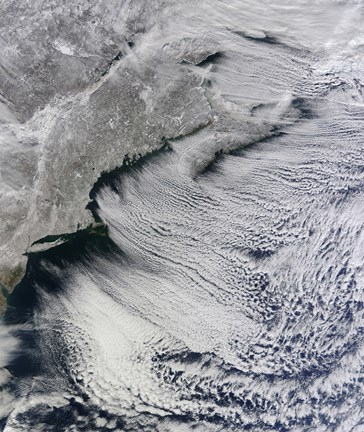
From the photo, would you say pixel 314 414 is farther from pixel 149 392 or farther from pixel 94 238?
pixel 94 238

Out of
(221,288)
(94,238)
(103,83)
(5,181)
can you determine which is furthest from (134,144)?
(221,288)

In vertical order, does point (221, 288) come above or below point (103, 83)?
below

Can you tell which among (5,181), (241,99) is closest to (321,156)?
(241,99)

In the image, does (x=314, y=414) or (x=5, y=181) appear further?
(x=5, y=181)

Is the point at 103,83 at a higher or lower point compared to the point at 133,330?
higher


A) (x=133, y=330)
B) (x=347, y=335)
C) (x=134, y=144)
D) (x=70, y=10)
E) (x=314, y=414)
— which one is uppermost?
(x=70, y=10)

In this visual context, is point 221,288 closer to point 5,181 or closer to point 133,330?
point 133,330
